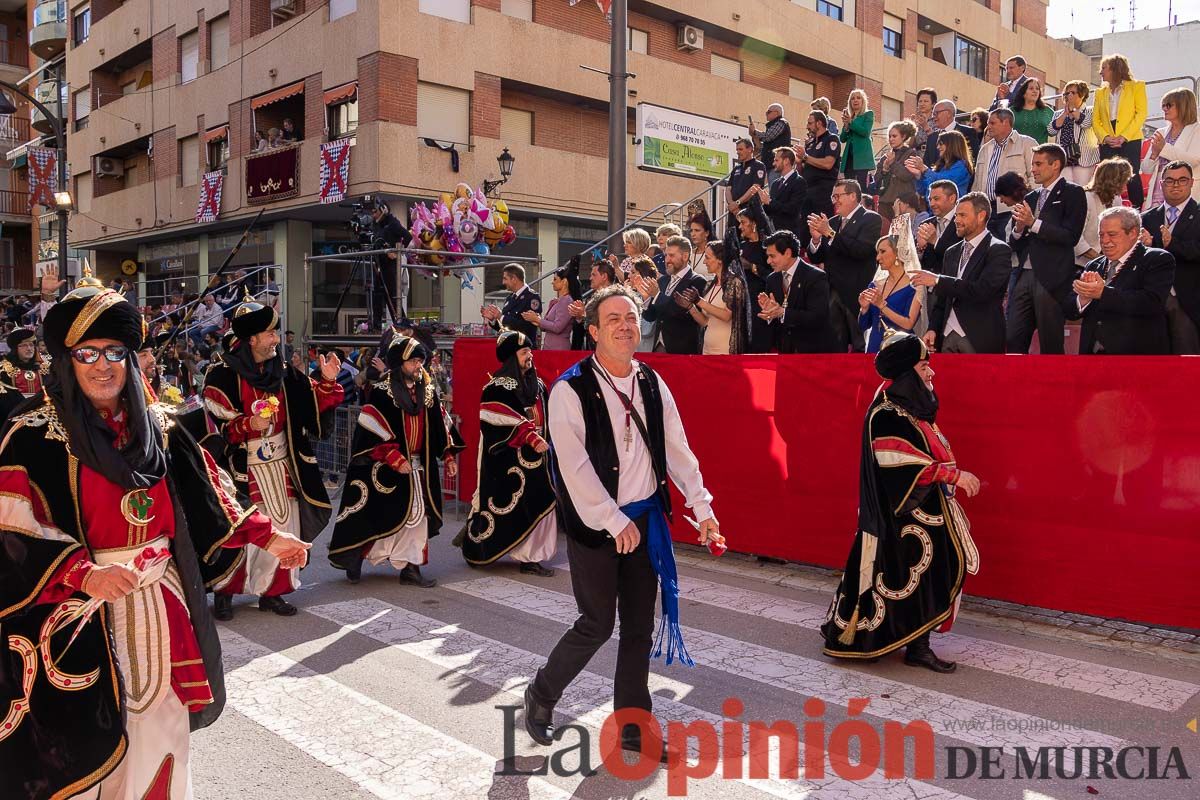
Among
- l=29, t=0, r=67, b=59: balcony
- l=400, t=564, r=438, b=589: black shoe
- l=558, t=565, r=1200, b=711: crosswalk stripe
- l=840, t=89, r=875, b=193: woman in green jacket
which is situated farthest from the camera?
l=29, t=0, r=67, b=59: balcony

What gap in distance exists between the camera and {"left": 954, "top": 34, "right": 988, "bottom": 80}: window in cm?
3834

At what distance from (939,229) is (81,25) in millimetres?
37647

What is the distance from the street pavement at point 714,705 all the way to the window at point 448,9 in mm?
18590

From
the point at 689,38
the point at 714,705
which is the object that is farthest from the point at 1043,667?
the point at 689,38

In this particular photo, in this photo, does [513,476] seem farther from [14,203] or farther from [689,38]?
[14,203]

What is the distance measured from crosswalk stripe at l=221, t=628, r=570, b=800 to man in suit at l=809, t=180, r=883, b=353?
5.34 m

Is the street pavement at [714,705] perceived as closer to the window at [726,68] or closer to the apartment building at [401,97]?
the apartment building at [401,97]

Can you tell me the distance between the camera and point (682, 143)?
13.0m

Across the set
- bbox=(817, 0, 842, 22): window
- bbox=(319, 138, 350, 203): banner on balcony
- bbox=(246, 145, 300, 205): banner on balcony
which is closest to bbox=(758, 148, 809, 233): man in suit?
bbox=(319, 138, 350, 203): banner on balcony

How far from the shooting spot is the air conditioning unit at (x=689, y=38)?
27.9m

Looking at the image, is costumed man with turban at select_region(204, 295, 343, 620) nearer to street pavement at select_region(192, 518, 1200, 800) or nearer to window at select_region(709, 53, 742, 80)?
street pavement at select_region(192, 518, 1200, 800)

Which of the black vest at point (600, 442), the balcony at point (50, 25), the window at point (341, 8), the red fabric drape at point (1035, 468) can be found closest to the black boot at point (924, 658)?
the red fabric drape at point (1035, 468)

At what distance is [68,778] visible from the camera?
3.17 meters

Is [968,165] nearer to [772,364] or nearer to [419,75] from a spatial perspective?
[772,364]
